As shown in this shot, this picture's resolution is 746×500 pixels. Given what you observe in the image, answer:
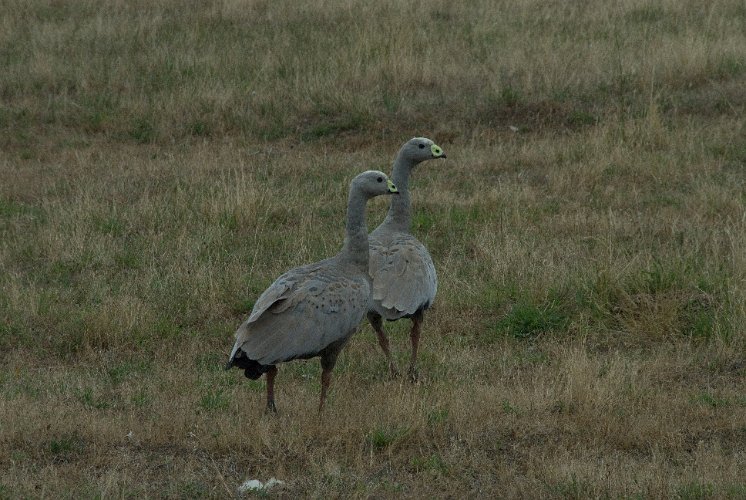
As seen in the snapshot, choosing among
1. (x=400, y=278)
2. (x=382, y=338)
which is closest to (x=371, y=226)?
(x=382, y=338)

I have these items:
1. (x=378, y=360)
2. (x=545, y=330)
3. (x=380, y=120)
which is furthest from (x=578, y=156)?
(x=378, y=360)

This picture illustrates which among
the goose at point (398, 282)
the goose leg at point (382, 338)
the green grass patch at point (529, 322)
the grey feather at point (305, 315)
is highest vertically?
the grey feather at point (305, 315)

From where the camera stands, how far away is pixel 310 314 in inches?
267

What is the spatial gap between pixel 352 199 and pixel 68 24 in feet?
39.4

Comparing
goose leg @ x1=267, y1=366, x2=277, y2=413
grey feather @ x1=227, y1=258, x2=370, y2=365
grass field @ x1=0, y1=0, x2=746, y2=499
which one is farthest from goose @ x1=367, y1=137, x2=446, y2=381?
goose leg @ x1=267, y1=366, x2=277, y2=413

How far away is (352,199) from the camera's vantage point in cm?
738

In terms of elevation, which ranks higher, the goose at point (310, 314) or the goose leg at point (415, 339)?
the goose at point (310, 314)

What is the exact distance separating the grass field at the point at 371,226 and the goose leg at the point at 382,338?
12 centimetres

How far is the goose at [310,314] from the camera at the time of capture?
6594mm

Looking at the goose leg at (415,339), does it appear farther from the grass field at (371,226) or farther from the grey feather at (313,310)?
the grey feather at (313,310)

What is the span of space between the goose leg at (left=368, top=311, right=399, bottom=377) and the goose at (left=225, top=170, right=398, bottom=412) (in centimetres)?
60

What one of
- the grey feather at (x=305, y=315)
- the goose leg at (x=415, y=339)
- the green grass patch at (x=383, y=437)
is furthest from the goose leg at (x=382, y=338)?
the green grass patch at (x=383, y=437)

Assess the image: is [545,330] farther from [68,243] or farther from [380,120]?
[380,120]

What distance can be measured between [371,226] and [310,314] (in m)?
4.74
